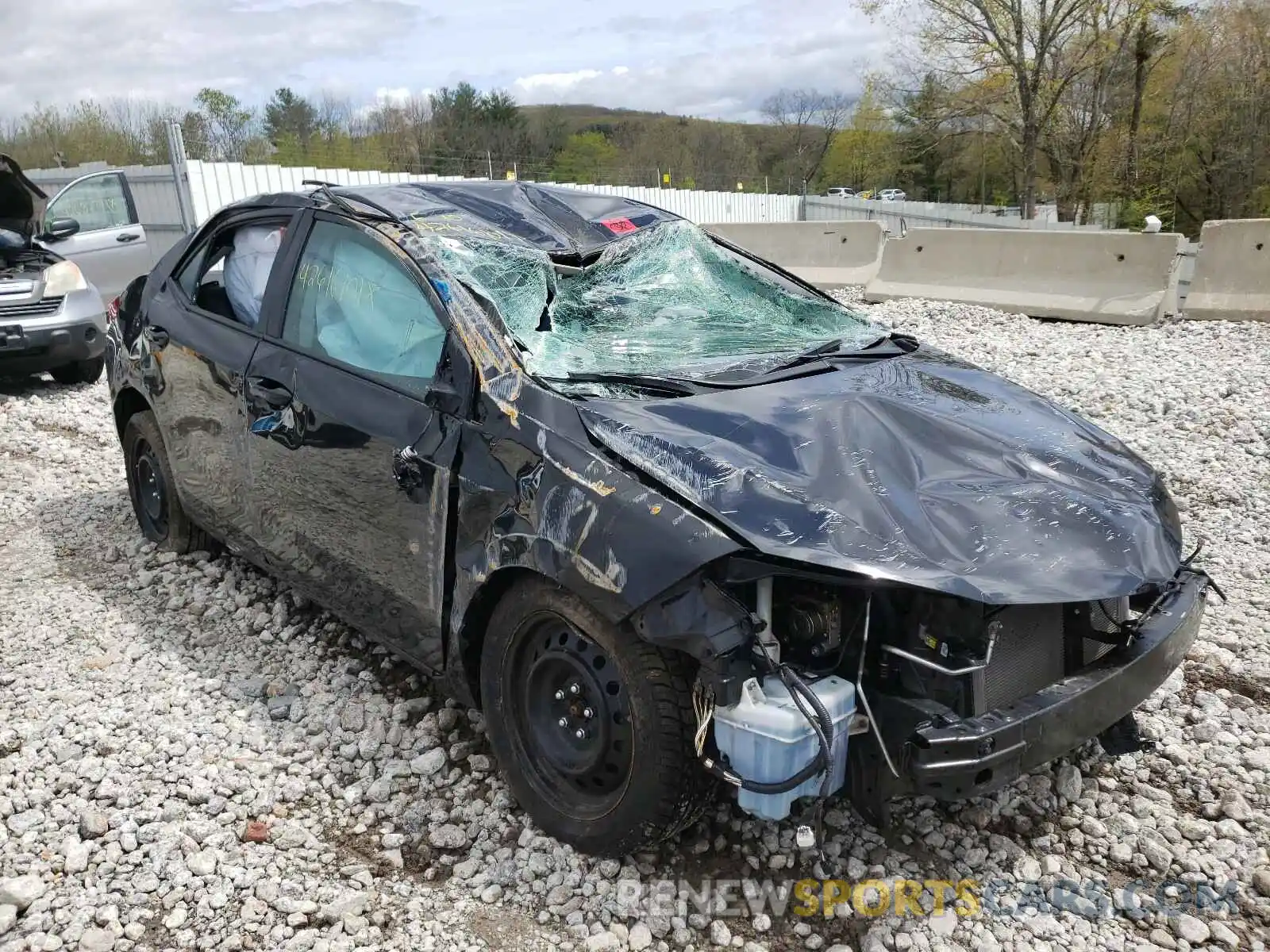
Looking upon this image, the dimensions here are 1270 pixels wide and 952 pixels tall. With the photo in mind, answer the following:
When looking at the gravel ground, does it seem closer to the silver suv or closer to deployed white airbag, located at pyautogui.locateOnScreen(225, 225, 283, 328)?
deployed white airbag, located at pyautogui.locateOnScreen(225, 225, 283, 328)

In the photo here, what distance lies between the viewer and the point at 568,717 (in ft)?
8.60

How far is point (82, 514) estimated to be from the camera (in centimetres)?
565

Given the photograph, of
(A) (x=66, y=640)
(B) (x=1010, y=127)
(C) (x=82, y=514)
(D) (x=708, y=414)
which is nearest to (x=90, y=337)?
(C) (x=82, y=514)

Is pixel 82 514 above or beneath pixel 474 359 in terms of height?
beneath

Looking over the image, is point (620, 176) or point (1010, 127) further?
point (1010, 127)

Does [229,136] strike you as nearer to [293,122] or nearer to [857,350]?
[293,122]

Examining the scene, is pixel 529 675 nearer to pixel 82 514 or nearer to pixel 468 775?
pixel 468 775

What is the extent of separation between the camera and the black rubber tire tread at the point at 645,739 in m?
2.36

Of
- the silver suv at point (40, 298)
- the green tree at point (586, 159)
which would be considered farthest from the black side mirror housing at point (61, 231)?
the green tree at point (586, 159)

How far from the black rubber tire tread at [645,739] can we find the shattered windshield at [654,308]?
0.69 meters

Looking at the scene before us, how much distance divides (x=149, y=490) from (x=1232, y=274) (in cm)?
918

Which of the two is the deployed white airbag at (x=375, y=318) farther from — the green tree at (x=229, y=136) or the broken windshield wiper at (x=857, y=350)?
the green tree at (x=229, y=136)

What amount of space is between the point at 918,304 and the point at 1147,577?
326 inches

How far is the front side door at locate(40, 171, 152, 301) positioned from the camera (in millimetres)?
9969
